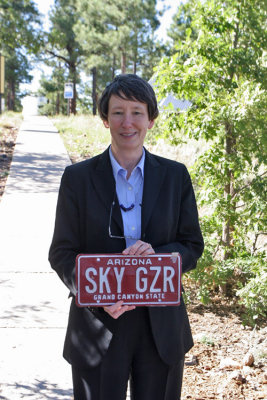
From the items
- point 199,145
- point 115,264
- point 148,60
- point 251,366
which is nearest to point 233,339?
point 251,366

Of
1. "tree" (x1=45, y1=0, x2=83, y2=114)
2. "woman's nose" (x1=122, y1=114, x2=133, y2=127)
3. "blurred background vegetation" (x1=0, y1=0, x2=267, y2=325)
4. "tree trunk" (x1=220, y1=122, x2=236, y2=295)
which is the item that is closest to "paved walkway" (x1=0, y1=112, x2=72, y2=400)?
"blurred background vegetation" (x1=0, y1=0, x2=267, y2=325)

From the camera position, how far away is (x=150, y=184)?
220cm

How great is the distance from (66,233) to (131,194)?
1.01ft

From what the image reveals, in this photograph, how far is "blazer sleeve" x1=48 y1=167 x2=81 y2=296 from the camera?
2145mm

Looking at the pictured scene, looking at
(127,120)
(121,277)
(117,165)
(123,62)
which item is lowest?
(121,277)

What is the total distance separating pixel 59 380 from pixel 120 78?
91.6 inches

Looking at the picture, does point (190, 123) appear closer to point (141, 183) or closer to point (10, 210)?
point (141, 183)

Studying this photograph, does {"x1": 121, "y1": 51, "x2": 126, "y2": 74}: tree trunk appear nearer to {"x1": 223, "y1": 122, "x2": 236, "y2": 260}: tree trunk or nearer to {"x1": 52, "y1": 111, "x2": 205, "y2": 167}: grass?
{"x1": 52, "y1": 111, "x2": 205, "y2": 167}: grass

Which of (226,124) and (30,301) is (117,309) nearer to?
(226,124)

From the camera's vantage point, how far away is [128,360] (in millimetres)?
2141

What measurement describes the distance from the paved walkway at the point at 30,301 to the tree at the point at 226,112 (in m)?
1.42

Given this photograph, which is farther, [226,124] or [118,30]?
[118,30]

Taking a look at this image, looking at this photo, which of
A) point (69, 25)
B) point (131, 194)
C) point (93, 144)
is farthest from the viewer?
point (69, 25)

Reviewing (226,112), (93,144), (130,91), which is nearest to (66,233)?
(130,91)
